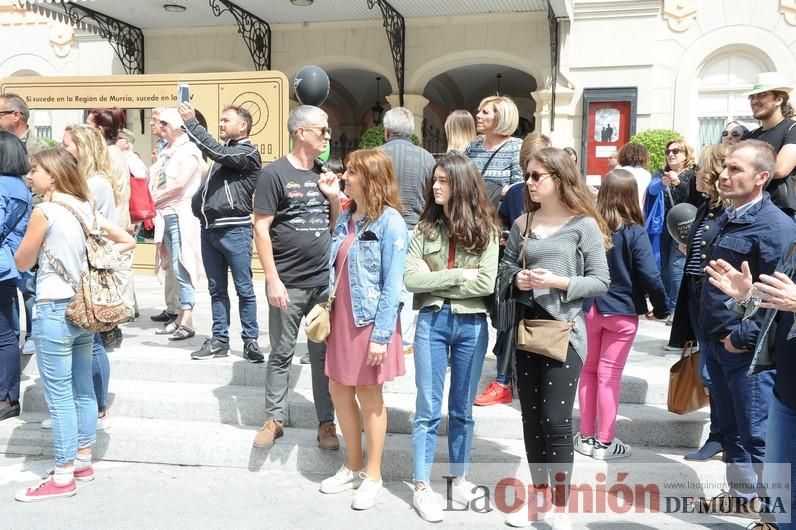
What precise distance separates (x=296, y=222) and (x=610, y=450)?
2305 millimetres

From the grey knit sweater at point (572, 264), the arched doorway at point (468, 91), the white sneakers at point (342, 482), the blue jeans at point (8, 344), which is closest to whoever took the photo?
the grey knit sweater at point (572, 264)

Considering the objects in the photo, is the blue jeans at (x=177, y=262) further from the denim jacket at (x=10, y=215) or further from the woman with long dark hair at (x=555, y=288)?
the woman with long dark hair at (x=555, y=288)

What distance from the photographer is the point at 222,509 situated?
3691 mm

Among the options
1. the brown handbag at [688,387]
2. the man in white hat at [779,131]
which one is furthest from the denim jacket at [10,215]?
the man in white hat at [779,131]

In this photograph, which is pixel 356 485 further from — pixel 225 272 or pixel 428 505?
pixel 225 272

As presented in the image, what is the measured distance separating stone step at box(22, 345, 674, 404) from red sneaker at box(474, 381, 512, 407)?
15cm

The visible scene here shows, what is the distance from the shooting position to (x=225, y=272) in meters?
5.16

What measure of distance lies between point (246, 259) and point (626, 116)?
26.8ft

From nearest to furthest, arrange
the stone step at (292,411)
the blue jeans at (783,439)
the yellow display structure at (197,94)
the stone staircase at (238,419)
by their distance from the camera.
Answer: the blue jeans at (783,439) < the stone staircase at (238,419) < the stone step at (292,411) < the yellow display structure at (197,94)

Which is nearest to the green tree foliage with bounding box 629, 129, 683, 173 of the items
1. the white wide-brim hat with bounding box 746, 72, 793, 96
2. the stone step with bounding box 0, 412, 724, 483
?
the white wide-brim hat with bounding box 746, 72, 793, 96

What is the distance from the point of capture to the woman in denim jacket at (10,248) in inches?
175

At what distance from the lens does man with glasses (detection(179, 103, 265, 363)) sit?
4.88m

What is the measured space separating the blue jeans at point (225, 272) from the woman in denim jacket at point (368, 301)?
1458 mm

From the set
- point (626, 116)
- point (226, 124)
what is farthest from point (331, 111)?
point (226, 124)
